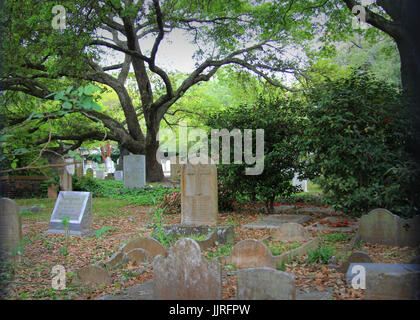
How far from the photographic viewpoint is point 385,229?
6.19 m

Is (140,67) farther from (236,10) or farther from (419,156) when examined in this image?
(419,156)

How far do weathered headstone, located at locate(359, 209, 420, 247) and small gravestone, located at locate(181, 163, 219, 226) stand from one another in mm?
2937

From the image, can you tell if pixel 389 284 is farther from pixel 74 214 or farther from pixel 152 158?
pixel 152 158

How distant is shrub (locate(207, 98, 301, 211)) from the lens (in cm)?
1002

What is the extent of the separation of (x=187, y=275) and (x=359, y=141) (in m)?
5.41

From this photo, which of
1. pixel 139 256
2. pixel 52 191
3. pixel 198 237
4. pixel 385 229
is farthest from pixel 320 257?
pixel 52 191

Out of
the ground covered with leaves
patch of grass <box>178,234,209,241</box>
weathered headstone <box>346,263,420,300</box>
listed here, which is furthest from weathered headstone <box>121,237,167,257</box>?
weathered headstone <box>346,263,420,300</box>

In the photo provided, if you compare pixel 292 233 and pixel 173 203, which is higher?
pixel 173 203

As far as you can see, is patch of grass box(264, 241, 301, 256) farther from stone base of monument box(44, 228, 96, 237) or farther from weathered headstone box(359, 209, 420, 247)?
stone base of monument box(44, 228, 96, 237)

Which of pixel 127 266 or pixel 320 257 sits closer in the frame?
pixel 320 257

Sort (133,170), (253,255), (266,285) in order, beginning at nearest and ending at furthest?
(266,285)
(253,255)
(133,170)

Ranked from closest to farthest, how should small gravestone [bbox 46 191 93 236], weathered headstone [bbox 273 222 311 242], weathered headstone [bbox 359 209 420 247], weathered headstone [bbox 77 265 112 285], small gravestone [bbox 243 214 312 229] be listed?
weathered headstone [bbox 77 265 112 285], weathered headstone [bbox 359 209 420 247], weathered headstone [bbox 273 222 311 242], small gravestone [bbox 243 214 312 229], small gravestone [bbox 46 191 93 236]

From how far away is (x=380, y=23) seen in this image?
30.2ft
